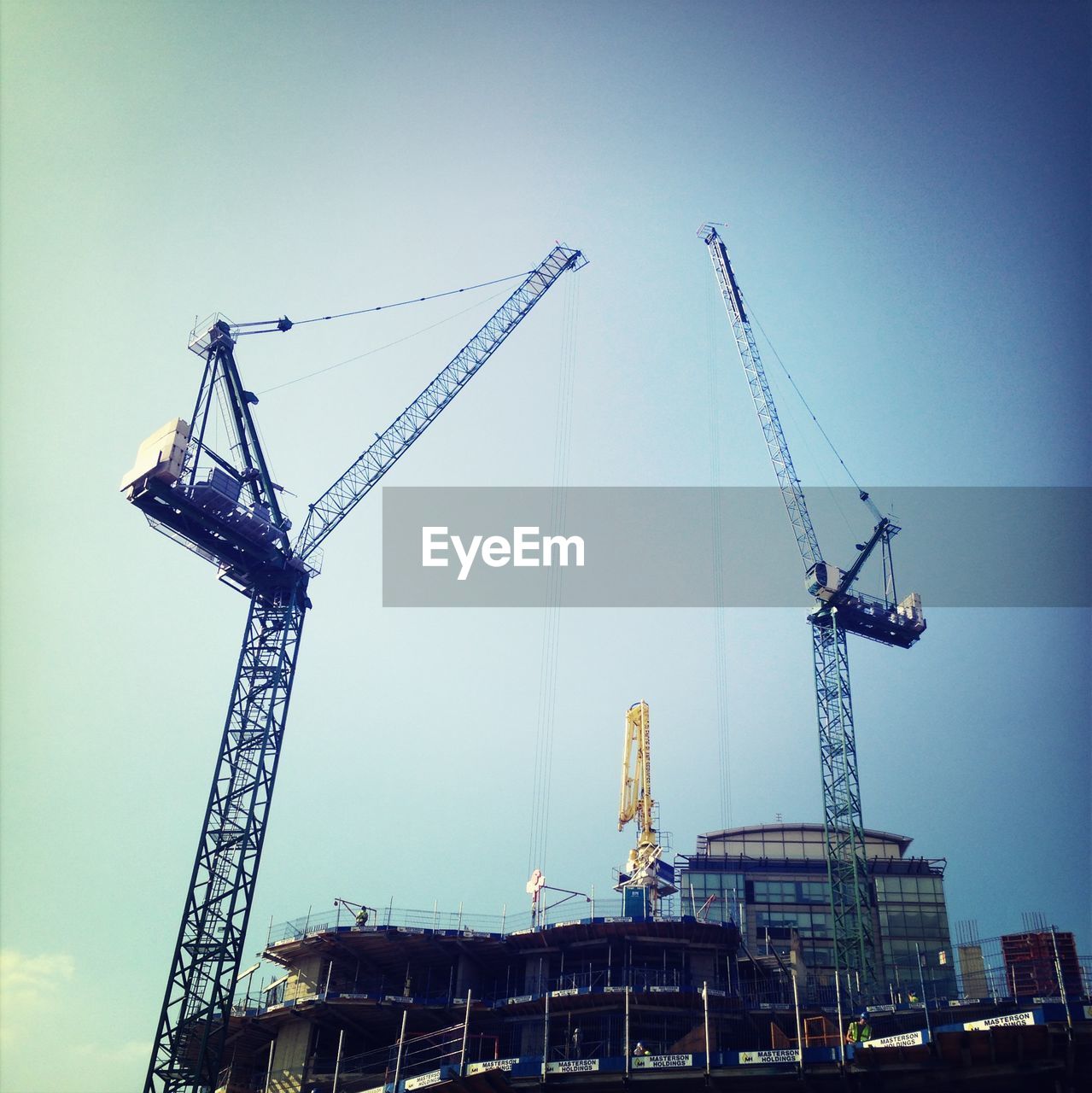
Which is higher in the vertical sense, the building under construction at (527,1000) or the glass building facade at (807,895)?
the glass building facade at (807,895)

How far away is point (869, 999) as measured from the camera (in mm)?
76562

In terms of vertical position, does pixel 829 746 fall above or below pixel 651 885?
above

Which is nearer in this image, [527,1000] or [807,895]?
[527,1000]

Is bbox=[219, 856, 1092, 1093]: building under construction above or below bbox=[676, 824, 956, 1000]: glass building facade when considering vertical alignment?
below

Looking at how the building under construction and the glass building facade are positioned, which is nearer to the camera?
the building under construction

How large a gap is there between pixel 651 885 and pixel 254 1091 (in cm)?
2948

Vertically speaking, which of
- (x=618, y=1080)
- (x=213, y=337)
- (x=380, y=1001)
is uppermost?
(x=213, y=337)

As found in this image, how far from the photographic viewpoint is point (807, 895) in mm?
97250

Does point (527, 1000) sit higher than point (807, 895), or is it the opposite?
point (807, 895)

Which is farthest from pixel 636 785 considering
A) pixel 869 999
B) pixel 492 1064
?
pixel 492 1064

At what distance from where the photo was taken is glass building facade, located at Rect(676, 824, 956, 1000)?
91.6 metres

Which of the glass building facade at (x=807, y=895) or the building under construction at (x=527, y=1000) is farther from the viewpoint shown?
the glass building facade at (x=807, y=895)

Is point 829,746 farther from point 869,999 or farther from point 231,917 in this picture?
point 231,917

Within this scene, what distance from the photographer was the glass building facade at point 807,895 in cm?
9156
